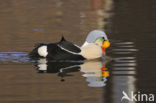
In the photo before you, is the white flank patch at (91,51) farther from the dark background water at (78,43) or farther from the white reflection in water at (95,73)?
the dark background water at (78,43)

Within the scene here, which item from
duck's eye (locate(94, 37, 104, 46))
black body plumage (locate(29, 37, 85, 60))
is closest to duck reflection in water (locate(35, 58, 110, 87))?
black body plumage (locate(29, 37, 85, 60))

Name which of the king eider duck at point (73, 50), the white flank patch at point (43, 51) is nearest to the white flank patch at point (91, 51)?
the king eider duck at point (73, 50)

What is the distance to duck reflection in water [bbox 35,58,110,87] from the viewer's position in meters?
11.4

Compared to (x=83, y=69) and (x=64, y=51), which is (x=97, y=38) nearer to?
(x=64, y=51)

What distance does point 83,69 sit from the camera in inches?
496

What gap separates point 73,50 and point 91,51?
49 cm

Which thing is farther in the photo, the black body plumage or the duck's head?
the duck's head

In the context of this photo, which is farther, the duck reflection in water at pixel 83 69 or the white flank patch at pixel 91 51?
the white flank patch at pixel 91 51

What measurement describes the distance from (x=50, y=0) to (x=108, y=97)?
82.4 feet

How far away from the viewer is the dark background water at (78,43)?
33.9ft

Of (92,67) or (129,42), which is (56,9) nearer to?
(129,42)

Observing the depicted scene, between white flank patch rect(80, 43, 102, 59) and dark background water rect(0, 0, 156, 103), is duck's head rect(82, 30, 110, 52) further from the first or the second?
dark background water rect(0, 0, 156, 103)

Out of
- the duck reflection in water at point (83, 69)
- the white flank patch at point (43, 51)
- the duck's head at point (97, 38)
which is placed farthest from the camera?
the duck's head at point (97, 38)

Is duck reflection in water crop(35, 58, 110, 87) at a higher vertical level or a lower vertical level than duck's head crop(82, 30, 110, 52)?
lower
